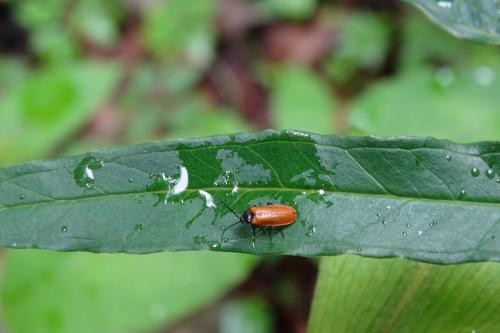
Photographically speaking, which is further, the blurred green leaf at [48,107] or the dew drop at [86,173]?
the blurred green leaf at [48,107]

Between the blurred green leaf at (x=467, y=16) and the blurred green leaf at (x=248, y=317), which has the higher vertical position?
the blurred green leaf at (x=467, y=16)

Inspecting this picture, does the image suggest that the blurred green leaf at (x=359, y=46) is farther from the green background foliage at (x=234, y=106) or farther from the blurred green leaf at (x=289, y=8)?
the blurred green leaf at (x=289, y=8)

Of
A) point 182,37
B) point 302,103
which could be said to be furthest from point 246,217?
point 182,37

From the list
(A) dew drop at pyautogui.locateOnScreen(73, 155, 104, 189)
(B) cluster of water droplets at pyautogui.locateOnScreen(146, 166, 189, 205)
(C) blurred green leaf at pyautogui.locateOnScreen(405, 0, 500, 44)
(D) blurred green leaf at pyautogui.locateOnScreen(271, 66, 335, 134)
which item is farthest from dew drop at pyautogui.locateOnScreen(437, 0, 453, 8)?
(D) blurred green leaf at pyautogui.locateOnScreen(271, 66, 335, 134)

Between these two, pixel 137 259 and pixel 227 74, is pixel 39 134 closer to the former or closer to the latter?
pixel 137 259

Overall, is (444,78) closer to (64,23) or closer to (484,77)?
(484,77)

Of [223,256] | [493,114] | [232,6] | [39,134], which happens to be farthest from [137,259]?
[232,6]

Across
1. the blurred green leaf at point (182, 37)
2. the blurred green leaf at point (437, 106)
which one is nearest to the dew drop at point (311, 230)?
the blurred green leaf at point (437, 106)
